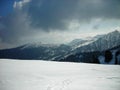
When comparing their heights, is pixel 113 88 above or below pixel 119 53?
below

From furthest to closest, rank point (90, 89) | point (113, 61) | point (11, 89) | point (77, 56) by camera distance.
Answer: point (77, 56), point (113, 61), point (90, 89), point (11, 89)

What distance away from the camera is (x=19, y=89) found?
37.1 feet

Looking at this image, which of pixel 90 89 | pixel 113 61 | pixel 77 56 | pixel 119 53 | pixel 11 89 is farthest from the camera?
pixel 77 56

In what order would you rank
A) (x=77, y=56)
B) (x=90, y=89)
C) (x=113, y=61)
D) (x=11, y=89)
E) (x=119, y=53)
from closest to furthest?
(x=11, y=89)
(x=90, y=89)
(x=113, y=61)
(x=119, y=53)
(x=77, y=56)

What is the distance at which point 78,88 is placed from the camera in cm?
1243

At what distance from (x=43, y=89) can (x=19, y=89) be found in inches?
58.6

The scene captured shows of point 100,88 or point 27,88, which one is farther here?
point 100,88

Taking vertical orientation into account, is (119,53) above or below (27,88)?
above


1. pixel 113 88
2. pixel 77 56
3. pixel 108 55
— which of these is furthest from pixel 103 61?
pixel 113 88

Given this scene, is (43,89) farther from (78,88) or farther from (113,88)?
(113,88)

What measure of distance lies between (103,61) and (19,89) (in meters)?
80.0

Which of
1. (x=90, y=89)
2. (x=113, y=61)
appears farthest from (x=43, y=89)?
(x=113, y=61)

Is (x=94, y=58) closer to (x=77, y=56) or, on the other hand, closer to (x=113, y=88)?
(x=77, y=56)

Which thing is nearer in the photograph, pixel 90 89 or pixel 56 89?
pixel 56 89
